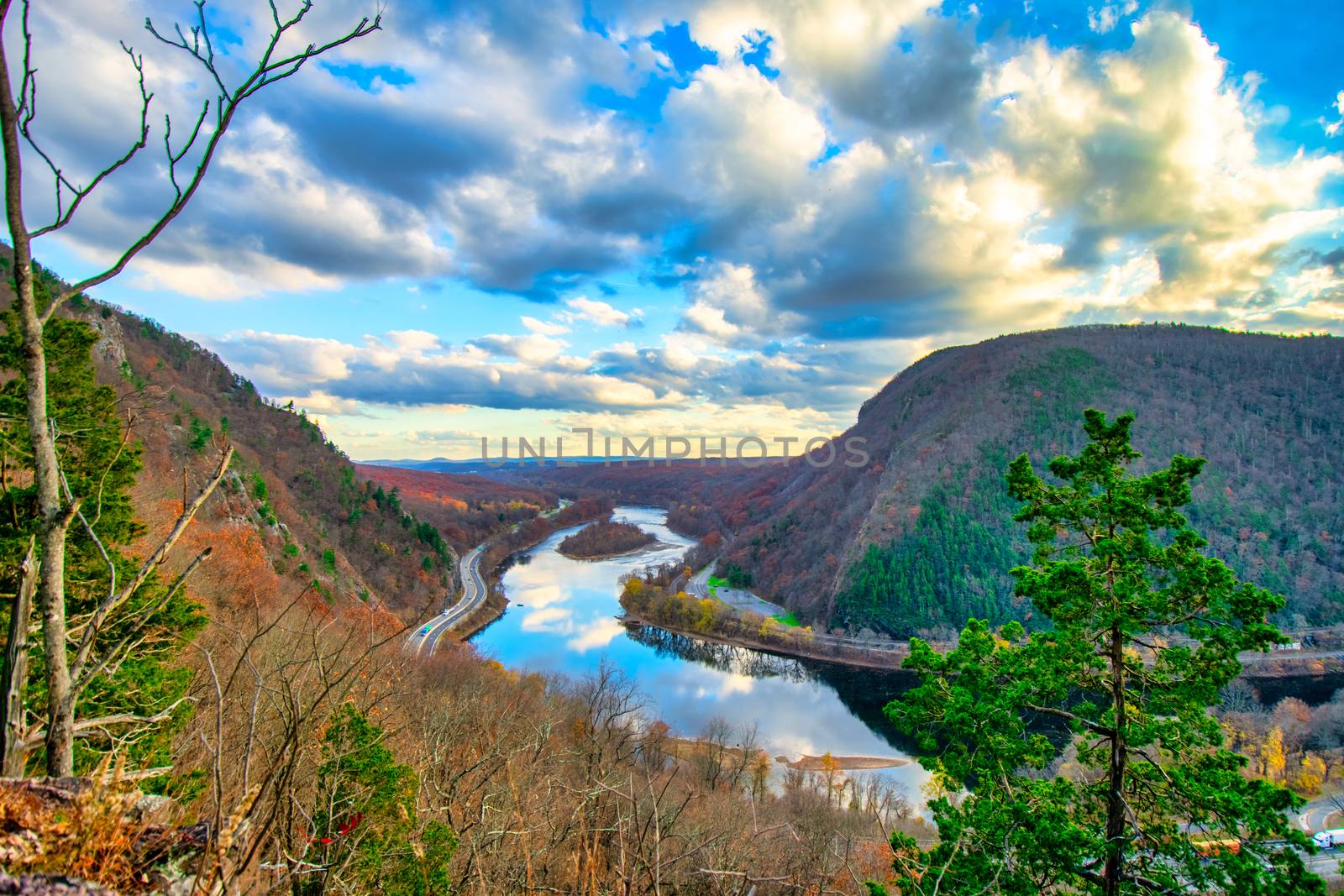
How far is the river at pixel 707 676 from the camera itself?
30369 mm

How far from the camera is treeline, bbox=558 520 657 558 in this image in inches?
3039

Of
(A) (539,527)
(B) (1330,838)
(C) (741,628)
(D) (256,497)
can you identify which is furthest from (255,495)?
(A) (539,527)

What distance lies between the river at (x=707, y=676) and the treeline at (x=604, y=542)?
20231 millimetres

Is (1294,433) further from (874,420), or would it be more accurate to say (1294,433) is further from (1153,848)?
(1153,848)

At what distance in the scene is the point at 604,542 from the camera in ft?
262

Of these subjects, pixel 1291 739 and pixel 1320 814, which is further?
pixel 1291 739

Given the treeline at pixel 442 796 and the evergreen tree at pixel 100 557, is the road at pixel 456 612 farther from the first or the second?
the evergreen tree at pixel 100 557

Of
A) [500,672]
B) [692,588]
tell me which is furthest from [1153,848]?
[692,588]

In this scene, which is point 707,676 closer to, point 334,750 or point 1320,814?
point 1320,814

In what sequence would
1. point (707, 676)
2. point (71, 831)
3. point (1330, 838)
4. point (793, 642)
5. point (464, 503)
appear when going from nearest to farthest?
point (71, 831)
point (1330, 838)
point (707, 676)
point (793, 642)
point (464, 503)

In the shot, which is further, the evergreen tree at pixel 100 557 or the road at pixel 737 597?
the road at pixel 737 597

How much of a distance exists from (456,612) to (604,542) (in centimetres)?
3673

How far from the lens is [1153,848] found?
14.2ft

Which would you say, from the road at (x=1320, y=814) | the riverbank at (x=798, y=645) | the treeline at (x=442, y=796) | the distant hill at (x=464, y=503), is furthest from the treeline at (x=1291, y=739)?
the distant hill at (x=464, y=503)
